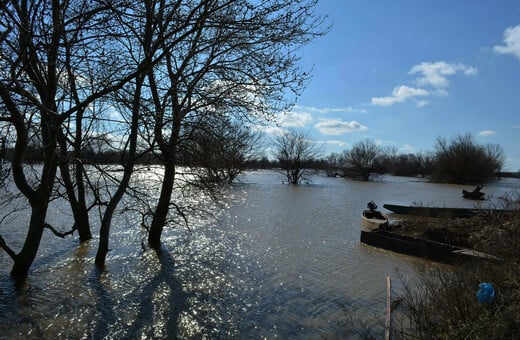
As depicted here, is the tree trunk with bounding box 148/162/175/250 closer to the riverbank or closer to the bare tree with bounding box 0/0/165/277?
the bare tree with bounding box 0/0/165/277

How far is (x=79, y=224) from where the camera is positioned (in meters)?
12.6

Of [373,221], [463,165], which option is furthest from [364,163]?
[373,221]

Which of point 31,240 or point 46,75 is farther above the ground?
point 46,75

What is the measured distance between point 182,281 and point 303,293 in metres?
2.70

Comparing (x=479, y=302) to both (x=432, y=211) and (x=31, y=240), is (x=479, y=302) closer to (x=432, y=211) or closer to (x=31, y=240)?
(x=31, y=240)

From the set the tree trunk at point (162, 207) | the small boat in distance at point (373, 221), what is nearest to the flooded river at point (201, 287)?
the tree trunk at point (162, 207)

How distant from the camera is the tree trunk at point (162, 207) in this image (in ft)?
39.2

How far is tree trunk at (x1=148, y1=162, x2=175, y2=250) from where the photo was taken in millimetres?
11942

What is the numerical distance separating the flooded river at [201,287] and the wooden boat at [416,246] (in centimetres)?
49

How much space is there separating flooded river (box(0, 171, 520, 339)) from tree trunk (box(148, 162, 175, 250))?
0.41m

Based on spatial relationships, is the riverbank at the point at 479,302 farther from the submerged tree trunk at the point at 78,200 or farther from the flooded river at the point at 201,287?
the submerged tree trunk at the point at 78,200

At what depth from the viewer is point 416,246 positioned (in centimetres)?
1280

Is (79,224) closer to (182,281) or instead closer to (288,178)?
(182,281)

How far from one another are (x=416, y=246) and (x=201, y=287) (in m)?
7.42
